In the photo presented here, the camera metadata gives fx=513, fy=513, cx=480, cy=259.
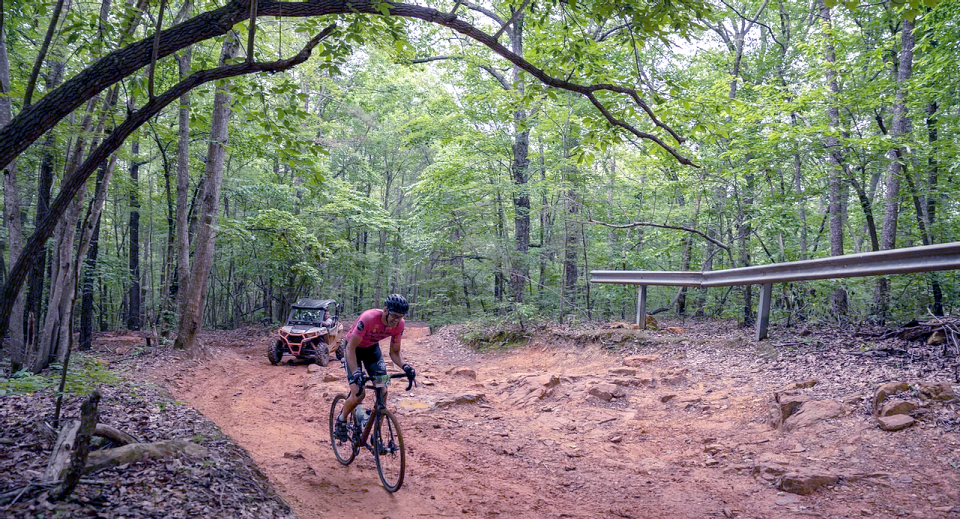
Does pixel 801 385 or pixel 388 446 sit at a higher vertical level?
pixel 801 385

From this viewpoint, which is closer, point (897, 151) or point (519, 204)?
point (897, 151)

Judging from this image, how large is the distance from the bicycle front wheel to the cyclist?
1.35 feet

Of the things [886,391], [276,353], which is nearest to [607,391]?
[886,391]

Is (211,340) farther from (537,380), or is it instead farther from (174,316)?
(537,380)

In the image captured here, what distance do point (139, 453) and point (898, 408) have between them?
6.43 metres

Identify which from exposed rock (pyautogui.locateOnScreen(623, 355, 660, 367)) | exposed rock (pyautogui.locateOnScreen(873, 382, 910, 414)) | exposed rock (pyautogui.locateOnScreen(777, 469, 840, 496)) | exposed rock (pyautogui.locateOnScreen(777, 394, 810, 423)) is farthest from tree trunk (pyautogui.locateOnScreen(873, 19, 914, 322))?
exposed rock (pyautogui.locateOnScreen(777, 469, 840, 496))

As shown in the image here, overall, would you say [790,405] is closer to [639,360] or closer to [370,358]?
[639,360]

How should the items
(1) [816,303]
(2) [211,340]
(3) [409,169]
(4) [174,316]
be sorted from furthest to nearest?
1. (3) [409,169]
2. (2) [211,340]
3. (4) [174,316]
4. (1) [816,303]

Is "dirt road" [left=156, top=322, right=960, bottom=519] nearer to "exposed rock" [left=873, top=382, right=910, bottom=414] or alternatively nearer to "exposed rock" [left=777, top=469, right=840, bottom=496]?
"exposed rock" [left=777, top=469, right=840, bottom=496]

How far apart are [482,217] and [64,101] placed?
11.9 m

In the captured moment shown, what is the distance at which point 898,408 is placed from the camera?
4520 mm

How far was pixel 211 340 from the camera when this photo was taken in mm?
17797

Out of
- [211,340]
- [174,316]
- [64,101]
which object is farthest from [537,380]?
[211,340]

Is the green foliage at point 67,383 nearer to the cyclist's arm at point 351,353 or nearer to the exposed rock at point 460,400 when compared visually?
the cyclist's arm at point 351,353
